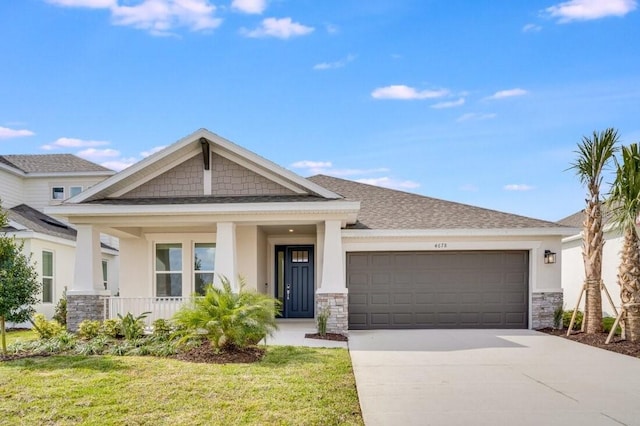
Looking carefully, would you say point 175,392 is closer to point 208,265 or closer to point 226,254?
point 226,254

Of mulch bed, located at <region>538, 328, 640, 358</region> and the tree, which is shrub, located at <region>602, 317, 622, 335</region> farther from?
the tree

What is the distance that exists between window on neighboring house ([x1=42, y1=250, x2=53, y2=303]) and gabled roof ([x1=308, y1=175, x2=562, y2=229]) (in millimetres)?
9940

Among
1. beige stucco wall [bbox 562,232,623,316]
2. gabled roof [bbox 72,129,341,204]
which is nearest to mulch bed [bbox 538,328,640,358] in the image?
beige stucco wall [bbox 562,232,623,316]

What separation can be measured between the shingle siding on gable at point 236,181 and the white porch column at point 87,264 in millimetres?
3165

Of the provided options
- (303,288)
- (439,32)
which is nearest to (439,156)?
(439,32)

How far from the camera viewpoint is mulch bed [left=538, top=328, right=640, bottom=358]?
10017 millimetres

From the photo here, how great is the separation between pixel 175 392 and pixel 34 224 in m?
13.6

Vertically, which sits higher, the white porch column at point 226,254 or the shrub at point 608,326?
the white porch column at point 226,254

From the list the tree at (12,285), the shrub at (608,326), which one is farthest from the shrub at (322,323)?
the shrub at (608,326)

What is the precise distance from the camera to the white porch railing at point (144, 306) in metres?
12.8

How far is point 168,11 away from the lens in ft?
40.2

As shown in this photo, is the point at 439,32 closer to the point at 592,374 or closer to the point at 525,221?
the point at 525,221

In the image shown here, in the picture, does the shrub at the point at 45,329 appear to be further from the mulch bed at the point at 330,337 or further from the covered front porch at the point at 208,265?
the mulch bed at the point at 330,337

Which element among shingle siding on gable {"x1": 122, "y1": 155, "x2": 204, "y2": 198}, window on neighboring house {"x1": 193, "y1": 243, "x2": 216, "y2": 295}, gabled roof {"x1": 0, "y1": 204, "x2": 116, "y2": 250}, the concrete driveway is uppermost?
shingle siding on gable {"x1": 122, "y1": 155, "x2": 204, "y2": 198}
